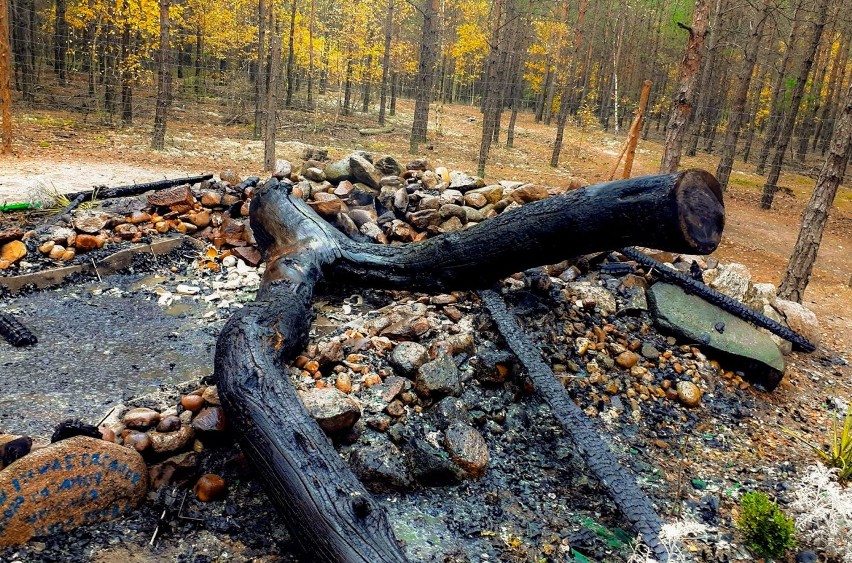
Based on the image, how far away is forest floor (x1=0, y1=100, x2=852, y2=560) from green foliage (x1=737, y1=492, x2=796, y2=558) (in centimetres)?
61

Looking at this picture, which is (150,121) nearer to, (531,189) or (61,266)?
(61,266)

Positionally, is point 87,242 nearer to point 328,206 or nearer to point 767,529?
point 328,206

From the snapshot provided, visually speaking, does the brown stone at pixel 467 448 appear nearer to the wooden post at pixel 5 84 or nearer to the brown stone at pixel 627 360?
the brown stone at pixel 627 360

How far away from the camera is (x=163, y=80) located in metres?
11.7

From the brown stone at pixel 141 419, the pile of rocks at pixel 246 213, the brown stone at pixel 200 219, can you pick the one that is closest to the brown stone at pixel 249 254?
the pile of rocks at pixel 246 213

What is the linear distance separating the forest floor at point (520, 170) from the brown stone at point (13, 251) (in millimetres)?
1540

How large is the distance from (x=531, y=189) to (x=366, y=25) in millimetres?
17877

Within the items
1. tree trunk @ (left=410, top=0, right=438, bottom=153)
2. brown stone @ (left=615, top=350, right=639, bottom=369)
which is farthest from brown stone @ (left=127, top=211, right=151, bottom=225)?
tree trunk @ (left=410, top=0, right=438, bottom=153)

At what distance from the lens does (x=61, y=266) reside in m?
5.26

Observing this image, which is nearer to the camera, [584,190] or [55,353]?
[584,190]

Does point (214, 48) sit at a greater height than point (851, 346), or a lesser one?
greater

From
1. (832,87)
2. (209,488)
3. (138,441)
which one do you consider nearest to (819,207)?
(209,488)

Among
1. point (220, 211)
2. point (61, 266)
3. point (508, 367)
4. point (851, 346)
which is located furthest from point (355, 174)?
point (851, 346)

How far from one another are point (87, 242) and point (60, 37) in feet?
41.5
